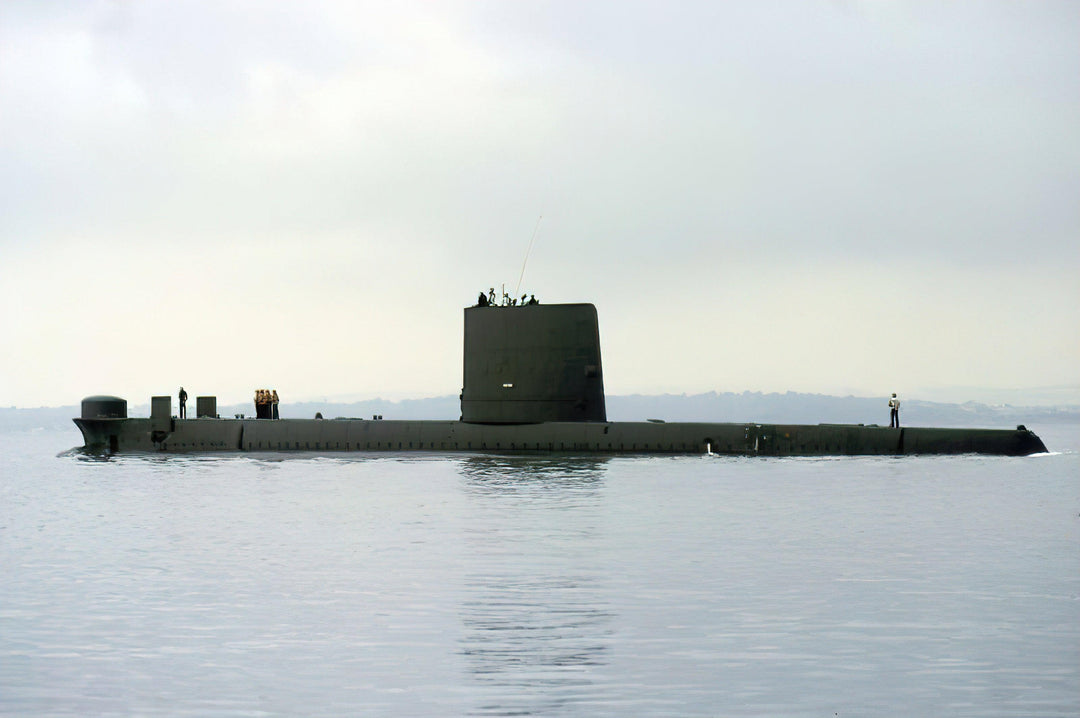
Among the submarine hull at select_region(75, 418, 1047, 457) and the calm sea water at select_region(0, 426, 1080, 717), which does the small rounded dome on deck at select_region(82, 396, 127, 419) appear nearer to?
the submarine hull at select_region(75, 418, 1047, 457)

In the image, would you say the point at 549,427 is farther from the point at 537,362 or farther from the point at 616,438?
the point at 616,438

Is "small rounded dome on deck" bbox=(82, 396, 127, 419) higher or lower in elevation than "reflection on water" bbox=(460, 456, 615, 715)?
higher

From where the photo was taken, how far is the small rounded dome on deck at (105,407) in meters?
36.4

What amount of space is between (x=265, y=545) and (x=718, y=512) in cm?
859

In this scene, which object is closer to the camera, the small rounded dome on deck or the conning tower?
the conning tower

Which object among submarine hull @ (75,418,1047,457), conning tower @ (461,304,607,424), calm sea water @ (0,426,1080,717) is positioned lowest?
calm sea water @ (0,426,1080,717)

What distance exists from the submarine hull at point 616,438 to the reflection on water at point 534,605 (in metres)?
7.71

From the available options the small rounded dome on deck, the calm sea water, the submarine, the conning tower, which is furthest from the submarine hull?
the calm sea water

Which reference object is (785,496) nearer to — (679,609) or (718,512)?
(718,512)

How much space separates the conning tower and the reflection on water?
753cm

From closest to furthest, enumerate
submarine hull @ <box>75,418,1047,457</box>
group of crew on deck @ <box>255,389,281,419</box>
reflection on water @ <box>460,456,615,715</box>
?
reflection on water @ <box>460,456,615,715</box>
submarine hull @ <box>75,418,1047,457</box>
group of crew on deck @ <box>255,389,281,419</box>

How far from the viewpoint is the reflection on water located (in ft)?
26.9

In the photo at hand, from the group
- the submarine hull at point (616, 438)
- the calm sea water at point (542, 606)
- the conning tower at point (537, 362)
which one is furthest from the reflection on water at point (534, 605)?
the submarine hull at point (616, 438)

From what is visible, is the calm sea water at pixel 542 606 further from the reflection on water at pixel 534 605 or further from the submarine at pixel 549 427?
the submarine at pixel 549 427
